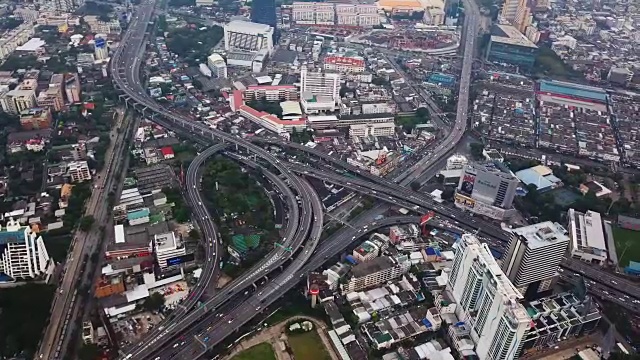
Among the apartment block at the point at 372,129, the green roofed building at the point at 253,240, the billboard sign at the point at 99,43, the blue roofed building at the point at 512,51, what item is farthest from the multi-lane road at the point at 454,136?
the billboard sign at the point at 99,43

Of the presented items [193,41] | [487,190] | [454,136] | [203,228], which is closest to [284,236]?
[203,228]

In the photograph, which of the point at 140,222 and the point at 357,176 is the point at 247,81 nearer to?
the point at 357,176

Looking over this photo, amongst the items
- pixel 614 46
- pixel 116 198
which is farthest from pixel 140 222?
pixel 614 46

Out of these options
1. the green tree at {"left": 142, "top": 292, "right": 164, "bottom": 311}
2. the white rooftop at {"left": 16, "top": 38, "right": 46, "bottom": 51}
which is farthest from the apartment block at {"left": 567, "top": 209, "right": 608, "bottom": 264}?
the white rooftop at {"left": 16, "top": 38, "right": 46, "bottom": 51}

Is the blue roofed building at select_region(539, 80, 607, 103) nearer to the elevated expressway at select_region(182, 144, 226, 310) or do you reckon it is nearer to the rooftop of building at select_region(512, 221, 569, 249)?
the rooftop of building at select_region(512, 221, 569, 249)

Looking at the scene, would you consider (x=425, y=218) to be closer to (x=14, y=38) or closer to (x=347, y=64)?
(x=347, y=64)
